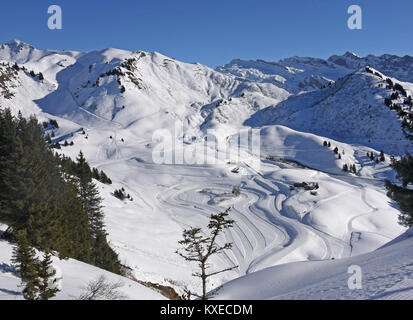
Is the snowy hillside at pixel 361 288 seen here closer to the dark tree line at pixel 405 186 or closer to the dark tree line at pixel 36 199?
the dark tree line at pixel 405 186

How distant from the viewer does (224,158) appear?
252 ft

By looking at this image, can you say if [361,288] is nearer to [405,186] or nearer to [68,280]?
[405,186]

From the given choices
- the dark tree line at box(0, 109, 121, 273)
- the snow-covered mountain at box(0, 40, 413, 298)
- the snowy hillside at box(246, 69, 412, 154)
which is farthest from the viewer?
the snowy hillside at box(246, 69, 412, 154)

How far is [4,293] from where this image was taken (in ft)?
33.0

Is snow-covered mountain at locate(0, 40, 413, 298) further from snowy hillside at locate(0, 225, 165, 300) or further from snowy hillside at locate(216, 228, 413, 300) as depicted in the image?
snowy hillside at locate(0, 225, 165, 300)

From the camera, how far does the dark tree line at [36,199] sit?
15.6m

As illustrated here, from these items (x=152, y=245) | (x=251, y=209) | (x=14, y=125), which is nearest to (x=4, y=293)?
(x=14, y=125)

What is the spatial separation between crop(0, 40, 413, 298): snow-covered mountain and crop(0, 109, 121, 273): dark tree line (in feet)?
22.9

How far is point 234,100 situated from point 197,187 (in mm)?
102845

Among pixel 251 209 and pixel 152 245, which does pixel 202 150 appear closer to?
pixel 251 209

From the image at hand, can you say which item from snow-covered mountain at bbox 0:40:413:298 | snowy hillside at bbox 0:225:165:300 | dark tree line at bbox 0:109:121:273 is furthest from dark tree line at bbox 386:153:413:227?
dark tree line at bbox 0:109:121:273

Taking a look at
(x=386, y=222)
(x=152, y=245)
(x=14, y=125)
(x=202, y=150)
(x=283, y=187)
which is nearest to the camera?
(x=14, y=125)

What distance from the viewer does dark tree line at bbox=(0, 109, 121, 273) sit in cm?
1555

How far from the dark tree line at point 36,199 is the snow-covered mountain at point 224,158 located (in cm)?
699
